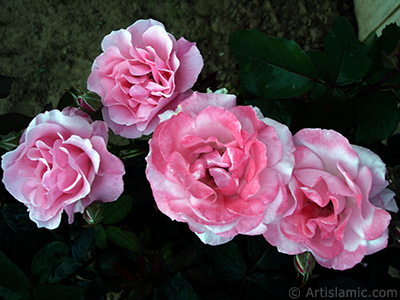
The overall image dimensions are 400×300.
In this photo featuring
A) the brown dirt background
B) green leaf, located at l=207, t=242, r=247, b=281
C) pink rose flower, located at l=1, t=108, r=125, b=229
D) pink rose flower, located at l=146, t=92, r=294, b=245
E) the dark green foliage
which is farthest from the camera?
the brown dirt background

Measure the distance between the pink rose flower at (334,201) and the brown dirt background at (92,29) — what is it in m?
1.33

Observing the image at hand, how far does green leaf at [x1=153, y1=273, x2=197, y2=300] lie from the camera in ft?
2.26

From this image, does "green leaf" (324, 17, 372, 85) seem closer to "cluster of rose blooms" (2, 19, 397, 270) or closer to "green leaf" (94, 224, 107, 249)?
"cluster of rose blooms" (2, 19, 397, 270)

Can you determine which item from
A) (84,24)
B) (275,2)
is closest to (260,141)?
(275,2)

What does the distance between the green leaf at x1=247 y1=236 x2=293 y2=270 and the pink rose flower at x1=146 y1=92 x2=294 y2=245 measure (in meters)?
0.37

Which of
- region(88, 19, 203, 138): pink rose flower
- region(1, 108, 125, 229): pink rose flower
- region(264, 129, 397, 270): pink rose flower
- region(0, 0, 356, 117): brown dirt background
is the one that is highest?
region(264, 129, 397, 270): pink rose flower

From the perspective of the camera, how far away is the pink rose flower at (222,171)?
1.39ft

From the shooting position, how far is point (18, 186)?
59 centimetres

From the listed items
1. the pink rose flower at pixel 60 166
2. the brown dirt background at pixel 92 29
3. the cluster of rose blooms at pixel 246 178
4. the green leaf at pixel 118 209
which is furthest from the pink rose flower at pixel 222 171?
the brown dirt background at pixel 92 29

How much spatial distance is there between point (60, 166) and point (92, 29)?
1604 mm

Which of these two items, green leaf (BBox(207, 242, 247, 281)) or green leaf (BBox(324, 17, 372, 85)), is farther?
green leaf (BBox(207, 242, 247, 281))

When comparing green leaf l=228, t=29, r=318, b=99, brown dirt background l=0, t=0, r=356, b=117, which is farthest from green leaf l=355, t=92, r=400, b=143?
brown dirt background l=0, t=0, r=356, b=117

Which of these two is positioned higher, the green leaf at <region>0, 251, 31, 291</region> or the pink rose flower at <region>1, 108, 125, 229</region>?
the pink rose flower at <region>1, 108, 125, 229</region>

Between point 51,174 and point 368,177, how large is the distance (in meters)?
0.48
